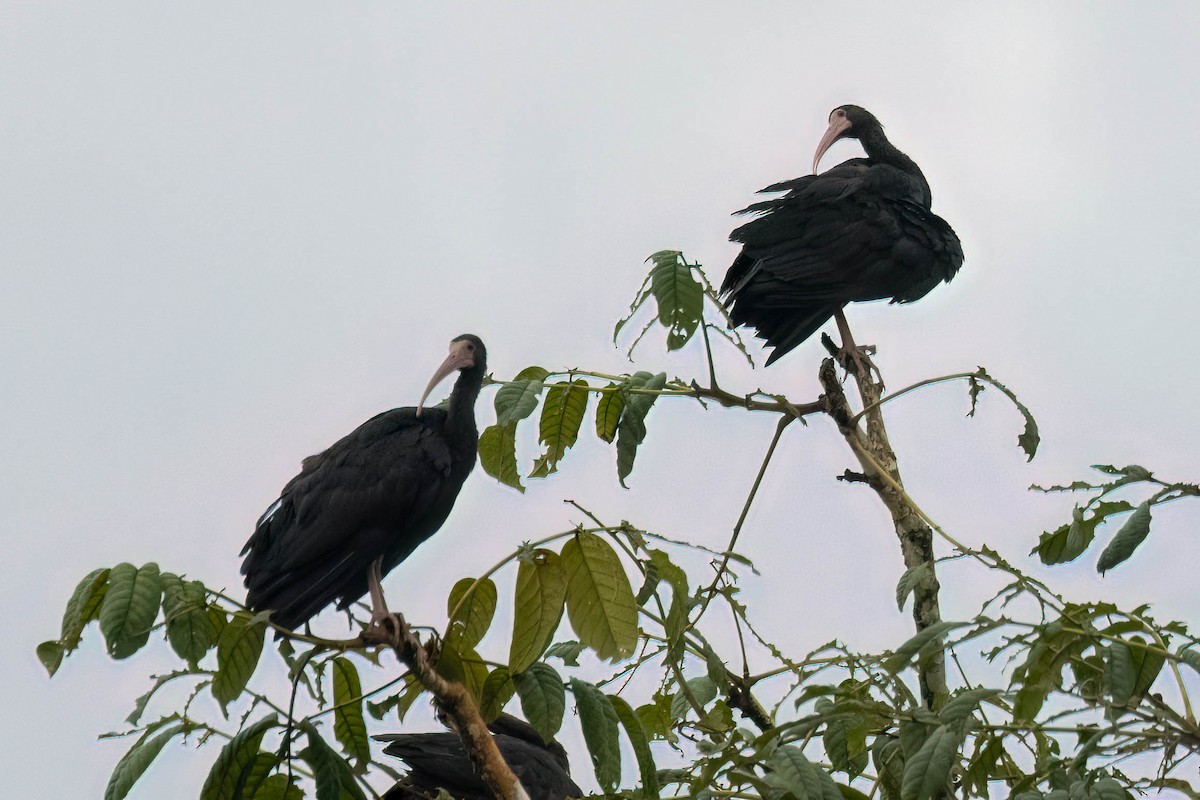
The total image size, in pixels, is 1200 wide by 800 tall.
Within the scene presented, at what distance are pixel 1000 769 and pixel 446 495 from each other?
2.15 metres

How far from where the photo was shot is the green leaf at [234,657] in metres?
2.92

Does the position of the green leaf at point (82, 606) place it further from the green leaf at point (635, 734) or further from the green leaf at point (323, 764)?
the green leaf at point (635, 734)

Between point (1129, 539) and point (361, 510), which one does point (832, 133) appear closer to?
point (361, 510)

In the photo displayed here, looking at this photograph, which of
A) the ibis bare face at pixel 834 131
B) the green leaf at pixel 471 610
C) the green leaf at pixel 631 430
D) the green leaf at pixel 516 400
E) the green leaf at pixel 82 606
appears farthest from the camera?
the ibis bare face at pixel 834 131

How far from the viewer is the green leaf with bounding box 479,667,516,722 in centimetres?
330

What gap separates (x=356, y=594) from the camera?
4.88 m

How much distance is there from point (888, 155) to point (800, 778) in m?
5.58

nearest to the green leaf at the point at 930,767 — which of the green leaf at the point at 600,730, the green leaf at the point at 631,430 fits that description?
the green leaf at the point at 600,730

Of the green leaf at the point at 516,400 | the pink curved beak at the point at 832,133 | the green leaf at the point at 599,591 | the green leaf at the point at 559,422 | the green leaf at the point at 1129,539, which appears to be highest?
the pink curved beak at the point at 832,133

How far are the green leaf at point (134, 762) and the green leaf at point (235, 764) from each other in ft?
0.37

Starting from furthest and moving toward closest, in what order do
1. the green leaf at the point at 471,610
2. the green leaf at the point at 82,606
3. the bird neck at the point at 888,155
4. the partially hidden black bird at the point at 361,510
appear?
the bird neck at the point at 888,155 → the partially hidden black bird at the point at 361,510 → the green leaf at the point at 471,610 → the green leaf at the point at 82,606

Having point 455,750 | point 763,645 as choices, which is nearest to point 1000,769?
point 763,645

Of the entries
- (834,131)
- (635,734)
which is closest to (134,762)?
(635,734)

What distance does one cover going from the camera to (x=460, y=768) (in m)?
4.70
